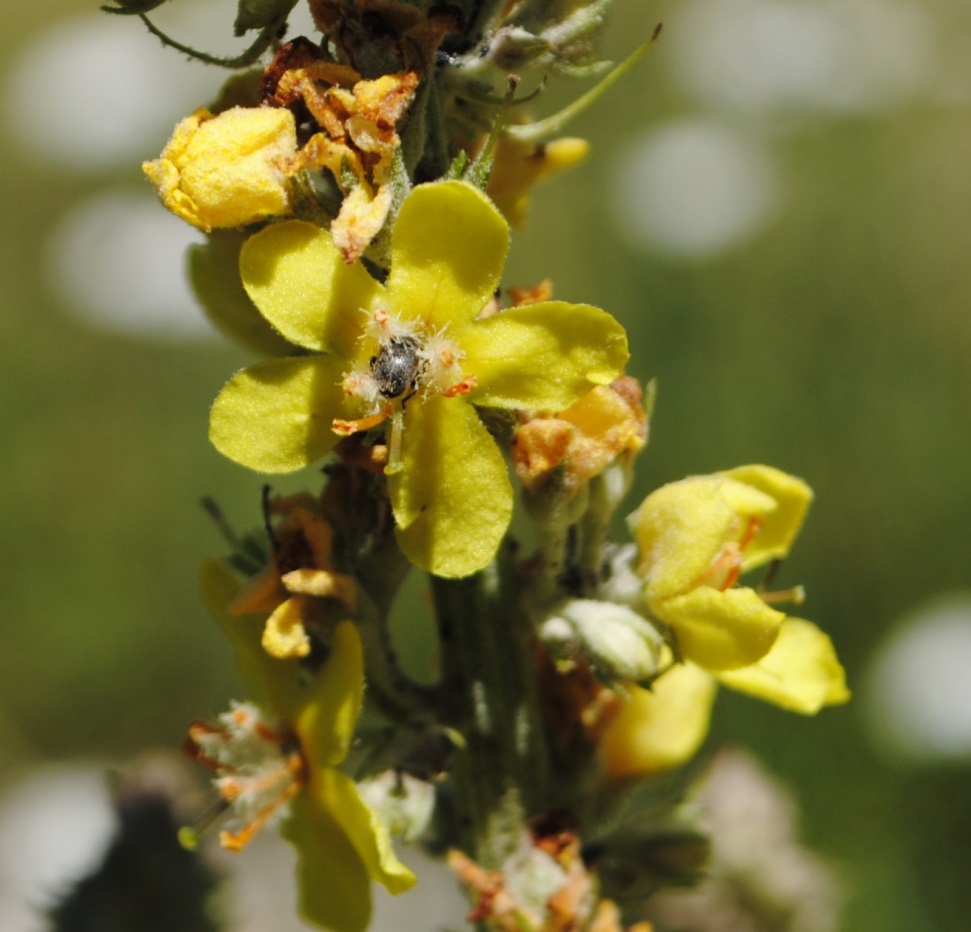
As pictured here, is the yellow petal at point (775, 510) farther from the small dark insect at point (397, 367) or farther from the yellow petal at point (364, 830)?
the yellow petal at point (364, 830)

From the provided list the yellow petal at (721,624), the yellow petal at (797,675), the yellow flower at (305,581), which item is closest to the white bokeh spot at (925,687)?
the yellow petal at (797,675)

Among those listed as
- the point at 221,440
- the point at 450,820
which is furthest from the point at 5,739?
the point at 221,440

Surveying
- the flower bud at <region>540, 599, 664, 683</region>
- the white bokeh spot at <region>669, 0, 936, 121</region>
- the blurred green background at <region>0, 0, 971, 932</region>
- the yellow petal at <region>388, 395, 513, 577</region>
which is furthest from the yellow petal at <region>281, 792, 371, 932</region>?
the white bokeh spot at <region>669, 0, 936, 121</region>

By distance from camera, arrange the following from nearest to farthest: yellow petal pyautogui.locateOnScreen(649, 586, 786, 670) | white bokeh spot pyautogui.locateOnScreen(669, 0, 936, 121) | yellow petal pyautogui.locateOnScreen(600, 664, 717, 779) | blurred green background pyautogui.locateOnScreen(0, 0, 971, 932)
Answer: yellow petal pyautogui.locateOnScreen(649, 586, 786, 670), yellow petal pyautogui.locateOnScreen(600, 664, 717, 779), blurred green background pyautogui.locateOnScreen(0, 0, 971, 932), white bokeh spot pyautogui.locateOnScreen(669, 0, 936, 121)

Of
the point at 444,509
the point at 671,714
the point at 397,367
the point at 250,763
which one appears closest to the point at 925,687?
the point at 671,714

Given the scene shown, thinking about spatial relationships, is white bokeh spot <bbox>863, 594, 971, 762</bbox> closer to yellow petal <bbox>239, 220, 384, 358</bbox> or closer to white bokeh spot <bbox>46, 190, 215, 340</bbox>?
yellow petal <bbox>239, 220, 384, 358</bbox>
